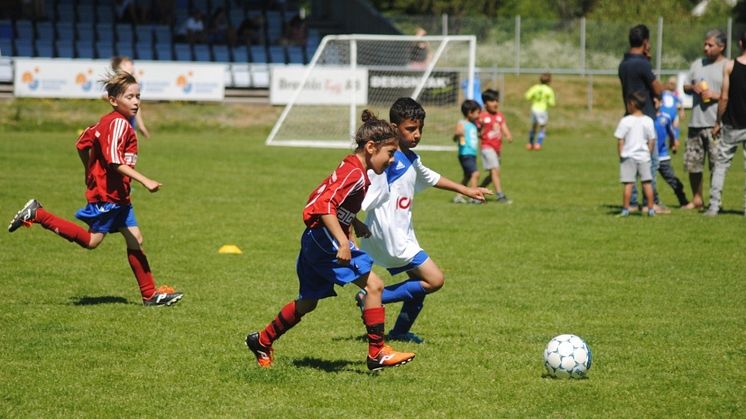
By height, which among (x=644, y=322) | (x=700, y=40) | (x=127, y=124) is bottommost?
(x=644, y=322)

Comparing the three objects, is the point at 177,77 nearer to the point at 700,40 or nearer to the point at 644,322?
the point at 700,40

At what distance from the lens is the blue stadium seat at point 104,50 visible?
3228cm

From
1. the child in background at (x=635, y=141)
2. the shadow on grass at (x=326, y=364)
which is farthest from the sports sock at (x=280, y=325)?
the child in background at (x=635, y=141)

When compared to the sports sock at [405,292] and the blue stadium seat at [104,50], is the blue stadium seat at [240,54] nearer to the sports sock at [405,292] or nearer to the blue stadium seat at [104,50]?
the blue stadium seat at [104,50]

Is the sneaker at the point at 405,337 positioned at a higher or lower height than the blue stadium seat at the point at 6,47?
lower

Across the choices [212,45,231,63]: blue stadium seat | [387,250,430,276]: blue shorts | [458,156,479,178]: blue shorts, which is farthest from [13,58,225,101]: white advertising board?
[387,250,430,276]: blue shorts

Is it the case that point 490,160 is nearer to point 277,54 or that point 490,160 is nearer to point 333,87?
point 333,87

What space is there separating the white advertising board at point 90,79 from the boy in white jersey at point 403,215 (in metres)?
22.3

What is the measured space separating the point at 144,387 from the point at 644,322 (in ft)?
12.5

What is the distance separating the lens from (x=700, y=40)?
→ 112ft

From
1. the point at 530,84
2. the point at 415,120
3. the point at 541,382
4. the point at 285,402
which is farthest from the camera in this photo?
the point at 530,84

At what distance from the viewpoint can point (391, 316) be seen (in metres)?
7.88

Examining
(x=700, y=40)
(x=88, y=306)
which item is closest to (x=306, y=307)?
(x=88, y=306)

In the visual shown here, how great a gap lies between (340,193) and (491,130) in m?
10.0
